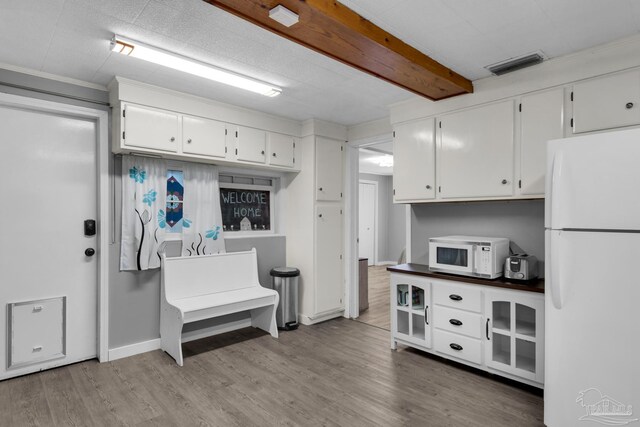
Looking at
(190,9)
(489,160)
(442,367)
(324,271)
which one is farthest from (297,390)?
(190,9)

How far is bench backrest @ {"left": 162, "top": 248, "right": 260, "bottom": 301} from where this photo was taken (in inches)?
139

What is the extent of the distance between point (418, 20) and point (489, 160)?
1.42 metres

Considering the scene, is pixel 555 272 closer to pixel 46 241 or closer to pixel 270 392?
pixel 270 392

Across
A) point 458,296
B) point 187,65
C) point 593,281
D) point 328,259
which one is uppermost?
point 187,65

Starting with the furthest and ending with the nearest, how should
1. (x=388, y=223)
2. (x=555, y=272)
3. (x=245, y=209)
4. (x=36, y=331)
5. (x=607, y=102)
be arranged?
(x=388, y=223), (x=245, y=209), (x=36, y=331), (x=607, y=102), (x=555, y=272)

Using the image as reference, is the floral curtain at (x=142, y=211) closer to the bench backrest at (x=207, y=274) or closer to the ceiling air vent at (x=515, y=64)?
the bench backrest at (x=207, y=274)

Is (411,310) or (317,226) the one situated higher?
(317,226)

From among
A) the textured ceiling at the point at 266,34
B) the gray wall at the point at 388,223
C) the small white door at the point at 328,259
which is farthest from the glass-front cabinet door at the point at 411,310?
the gray wall at the point at 388,223

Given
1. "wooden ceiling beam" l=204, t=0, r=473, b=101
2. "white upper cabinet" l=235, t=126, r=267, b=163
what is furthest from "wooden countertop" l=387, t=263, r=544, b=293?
"white upper cabinet" l=235, t=126, r=267, b=163

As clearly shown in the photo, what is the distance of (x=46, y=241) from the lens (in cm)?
305

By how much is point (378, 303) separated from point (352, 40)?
4.17m

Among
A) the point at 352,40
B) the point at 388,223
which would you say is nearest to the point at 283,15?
the point at 352,40

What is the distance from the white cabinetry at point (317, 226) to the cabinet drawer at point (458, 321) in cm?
159

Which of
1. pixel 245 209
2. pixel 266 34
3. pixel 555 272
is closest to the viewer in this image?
pixel 555 272
